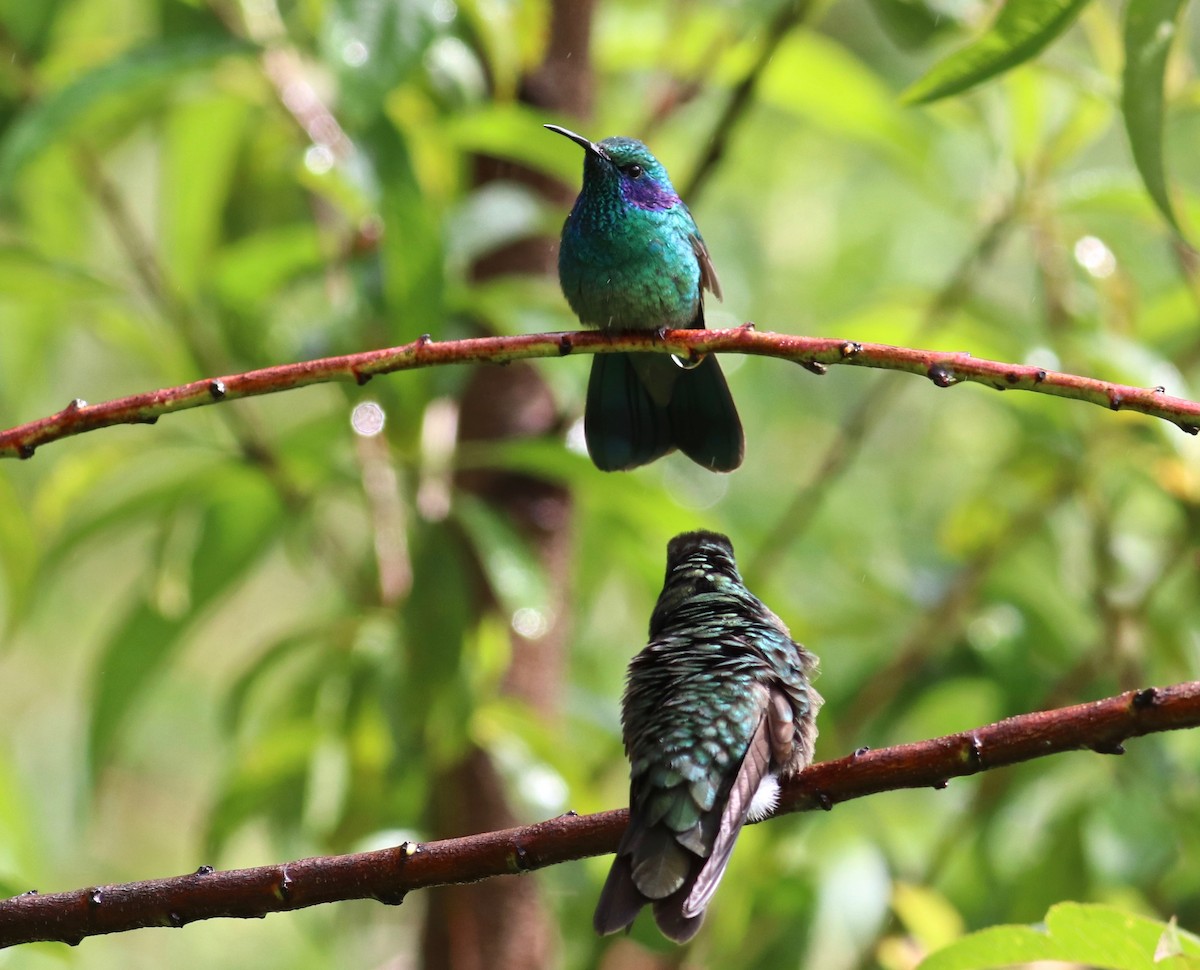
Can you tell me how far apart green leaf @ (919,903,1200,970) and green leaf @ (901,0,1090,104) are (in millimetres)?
1192

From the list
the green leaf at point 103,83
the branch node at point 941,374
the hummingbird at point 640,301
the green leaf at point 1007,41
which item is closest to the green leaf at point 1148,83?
Result: the green leaf at point 1007,41

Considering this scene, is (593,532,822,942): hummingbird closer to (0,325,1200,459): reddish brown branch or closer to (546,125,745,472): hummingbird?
(546,125,745,472): hummingbird

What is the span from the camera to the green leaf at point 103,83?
3000 millimetres

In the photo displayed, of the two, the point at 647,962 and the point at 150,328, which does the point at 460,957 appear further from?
the point at 150,328

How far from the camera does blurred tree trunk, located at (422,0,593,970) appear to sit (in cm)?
351

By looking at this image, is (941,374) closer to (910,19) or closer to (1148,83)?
(1148,83)

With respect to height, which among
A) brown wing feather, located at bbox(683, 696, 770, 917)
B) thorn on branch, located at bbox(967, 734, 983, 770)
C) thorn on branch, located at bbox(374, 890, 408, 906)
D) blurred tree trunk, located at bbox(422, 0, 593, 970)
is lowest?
blurred tree trunk, located at bbox(422, 0, 593, 970)

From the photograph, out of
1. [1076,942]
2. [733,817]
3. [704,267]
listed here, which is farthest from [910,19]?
[1076,942]

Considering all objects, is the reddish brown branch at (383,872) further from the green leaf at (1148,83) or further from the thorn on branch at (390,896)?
the green leaf at (1148,83)

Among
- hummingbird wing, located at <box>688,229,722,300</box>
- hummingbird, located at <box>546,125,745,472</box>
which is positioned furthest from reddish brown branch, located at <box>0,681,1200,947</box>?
hummingbird wing, located at <box>688,229,722,300</box>

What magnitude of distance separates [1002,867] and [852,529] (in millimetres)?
1249

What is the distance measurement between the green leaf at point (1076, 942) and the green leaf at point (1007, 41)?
3.91ft

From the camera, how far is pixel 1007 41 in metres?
2.07

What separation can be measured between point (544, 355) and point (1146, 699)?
81 cm
